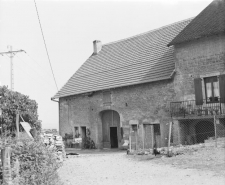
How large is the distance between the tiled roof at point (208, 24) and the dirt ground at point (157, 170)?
6934 mm

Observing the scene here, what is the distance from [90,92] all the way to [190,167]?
14622 millimetres

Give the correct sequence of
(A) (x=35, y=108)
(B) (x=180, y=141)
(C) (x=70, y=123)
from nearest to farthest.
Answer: (B) (x=180, y=141), (A) (x=35, y=108), (C) (x=70, y=123)

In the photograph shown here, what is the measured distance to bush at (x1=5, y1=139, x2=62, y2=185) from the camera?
7.39m

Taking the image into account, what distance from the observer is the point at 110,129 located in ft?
80.5

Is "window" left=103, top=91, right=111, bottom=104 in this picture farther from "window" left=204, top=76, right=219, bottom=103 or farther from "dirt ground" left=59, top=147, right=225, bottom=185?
"dirt ground" left=59, top=147, right=225, bottom=185

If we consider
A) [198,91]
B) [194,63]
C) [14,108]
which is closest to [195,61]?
[194,63]

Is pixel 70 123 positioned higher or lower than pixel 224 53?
lower

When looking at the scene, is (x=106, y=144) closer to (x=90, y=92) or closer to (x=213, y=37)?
(x=90, y=92)

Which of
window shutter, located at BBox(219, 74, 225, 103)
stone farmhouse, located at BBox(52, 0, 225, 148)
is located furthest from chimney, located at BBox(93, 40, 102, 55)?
window shutter, located at BBox(219, 74, 225, 103)

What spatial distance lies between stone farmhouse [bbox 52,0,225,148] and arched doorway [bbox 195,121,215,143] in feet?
0.19

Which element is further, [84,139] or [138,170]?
[84,139]

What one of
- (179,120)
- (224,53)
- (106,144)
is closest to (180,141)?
(179,120)

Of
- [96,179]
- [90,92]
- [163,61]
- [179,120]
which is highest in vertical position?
[163,61]

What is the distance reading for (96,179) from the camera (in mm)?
10477
